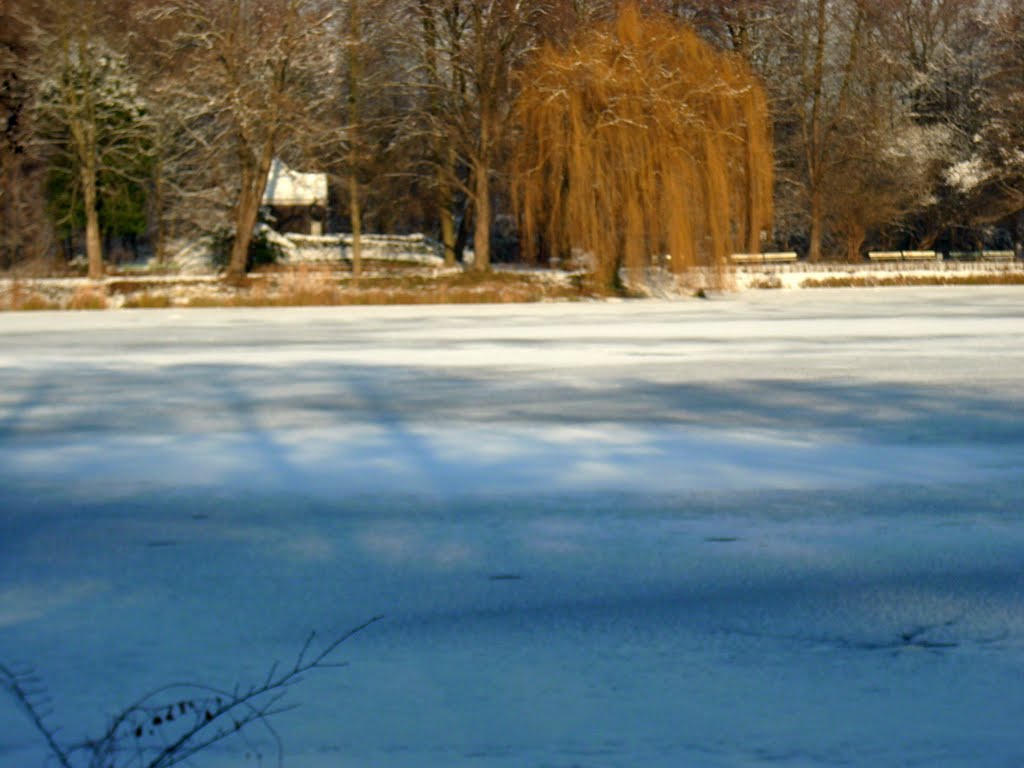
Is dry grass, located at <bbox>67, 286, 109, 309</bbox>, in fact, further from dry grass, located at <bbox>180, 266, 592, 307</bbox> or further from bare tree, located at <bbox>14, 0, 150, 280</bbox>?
bare tree, located at <bbox>14, 0, 150, 280</bbox>

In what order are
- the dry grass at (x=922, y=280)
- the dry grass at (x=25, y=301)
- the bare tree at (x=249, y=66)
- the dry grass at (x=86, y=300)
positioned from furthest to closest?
the bare tree at (x=249, y=66) < the dry grass at (x=922, y=280) < the dry grass at (x=86, y=300) < the dry grass at (x=25, y=301)

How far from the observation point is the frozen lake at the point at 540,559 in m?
4.15

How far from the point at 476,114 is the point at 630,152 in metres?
10.4

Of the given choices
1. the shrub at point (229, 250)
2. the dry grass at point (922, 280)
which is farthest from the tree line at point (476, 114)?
the dry grass at point (922, 280)

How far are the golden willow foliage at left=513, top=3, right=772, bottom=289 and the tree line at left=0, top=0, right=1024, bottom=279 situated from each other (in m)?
0.07

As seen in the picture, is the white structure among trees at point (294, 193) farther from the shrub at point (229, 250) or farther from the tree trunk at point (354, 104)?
the tree trunk at point (354, 104)

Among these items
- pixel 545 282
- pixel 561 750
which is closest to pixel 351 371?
pixel 561 750

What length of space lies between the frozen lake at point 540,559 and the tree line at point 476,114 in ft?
51.8

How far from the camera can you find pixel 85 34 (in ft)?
115

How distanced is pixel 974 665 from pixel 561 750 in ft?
5.18

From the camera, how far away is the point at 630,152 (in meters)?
26.6

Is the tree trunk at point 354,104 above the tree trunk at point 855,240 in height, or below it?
above

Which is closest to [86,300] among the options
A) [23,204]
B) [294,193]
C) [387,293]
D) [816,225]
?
[387,293]

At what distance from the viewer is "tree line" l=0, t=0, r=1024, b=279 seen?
2736 cm
